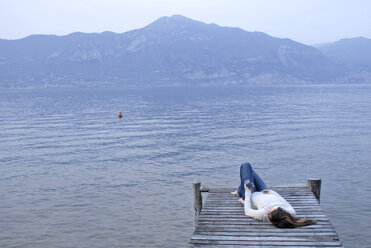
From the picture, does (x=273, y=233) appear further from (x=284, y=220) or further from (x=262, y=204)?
(x=262, y=204)

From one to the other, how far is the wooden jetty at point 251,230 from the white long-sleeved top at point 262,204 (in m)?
0.20

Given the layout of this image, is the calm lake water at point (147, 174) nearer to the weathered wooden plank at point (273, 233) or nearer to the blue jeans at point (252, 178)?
the blue jeans at point (252, 178)

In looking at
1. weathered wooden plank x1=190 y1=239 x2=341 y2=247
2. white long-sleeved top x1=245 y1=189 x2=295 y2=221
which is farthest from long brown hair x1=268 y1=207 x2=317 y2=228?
weathered wooden plank x1=190 y1=239 x2=341 y2=247

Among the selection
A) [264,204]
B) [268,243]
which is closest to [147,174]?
[264,204]

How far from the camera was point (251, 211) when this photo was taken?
37.8ft

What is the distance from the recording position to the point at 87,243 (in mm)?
16453

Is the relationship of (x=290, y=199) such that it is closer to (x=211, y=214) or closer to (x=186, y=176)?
(x=211, y=214)

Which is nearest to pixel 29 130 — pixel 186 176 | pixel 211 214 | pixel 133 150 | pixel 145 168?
pixel 133 150

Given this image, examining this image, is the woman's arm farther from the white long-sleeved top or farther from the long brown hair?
the long brown hair

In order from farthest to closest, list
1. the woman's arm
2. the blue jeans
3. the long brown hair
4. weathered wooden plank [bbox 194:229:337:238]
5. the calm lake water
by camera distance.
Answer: the calm lake water < the blue jeans < the woman's arm < the long brown hair < weathered wooden plank [bbox 194:229:337:238]

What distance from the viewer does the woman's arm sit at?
36.7ft

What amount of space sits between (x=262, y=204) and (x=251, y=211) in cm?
39

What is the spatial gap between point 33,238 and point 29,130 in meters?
38.1

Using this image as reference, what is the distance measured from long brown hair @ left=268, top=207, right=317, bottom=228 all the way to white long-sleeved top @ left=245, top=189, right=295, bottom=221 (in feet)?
0.97
